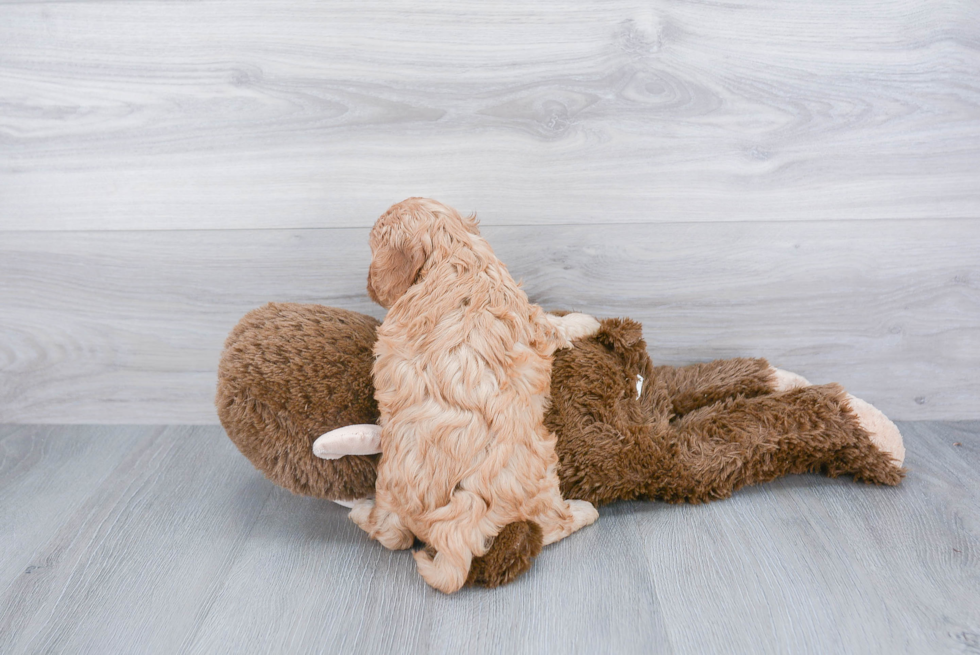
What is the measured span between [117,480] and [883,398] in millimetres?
1499

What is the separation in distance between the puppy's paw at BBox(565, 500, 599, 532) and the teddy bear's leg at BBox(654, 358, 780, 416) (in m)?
0.28

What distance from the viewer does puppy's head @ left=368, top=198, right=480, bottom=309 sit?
0.97 metres

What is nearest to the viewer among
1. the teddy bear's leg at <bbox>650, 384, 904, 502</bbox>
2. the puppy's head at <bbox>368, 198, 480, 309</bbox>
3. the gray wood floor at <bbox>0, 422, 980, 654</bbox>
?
the gray wood floor at <bbox>0, 422, 980, 654</bbox>

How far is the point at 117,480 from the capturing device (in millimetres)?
1224

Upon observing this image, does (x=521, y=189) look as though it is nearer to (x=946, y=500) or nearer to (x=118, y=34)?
(x=118, y=34)

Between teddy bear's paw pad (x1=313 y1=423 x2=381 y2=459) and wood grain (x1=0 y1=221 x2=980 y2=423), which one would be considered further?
wood grain (x1=0 y1=221 x2=980 y2=423)

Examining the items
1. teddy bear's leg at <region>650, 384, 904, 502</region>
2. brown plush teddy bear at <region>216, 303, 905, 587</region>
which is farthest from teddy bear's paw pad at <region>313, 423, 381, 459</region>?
teddy bear's leg at <region>650, 384, 904, 502</region>

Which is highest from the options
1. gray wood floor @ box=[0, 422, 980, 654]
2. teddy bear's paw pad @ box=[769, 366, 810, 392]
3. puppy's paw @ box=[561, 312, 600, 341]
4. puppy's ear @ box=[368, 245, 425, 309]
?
puppy's ear @ box=[368, 245, 425, 309]

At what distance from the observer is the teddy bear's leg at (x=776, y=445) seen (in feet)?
3.60

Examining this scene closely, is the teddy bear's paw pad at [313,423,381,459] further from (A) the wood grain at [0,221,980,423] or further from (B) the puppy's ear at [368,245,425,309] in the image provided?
(A) the wood grain at [0,221,980,423]

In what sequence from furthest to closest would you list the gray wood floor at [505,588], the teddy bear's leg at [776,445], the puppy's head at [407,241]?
the teddy bear's leg at [776,445], the puppy's head at [407,241], the gray wood floor at [505,588]

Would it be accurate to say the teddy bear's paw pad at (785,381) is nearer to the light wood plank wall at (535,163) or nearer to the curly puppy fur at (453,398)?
the light wood plank wall at (535,163)

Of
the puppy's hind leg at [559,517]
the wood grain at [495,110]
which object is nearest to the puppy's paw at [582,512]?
the puppy's hind leg at [559,517]

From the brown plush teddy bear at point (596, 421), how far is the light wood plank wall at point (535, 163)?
0.64 ft
